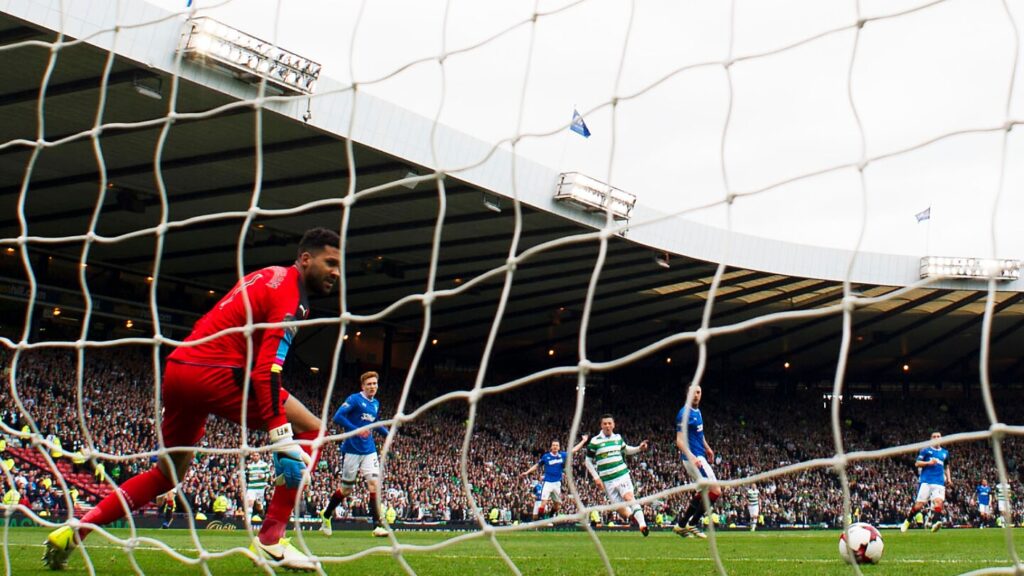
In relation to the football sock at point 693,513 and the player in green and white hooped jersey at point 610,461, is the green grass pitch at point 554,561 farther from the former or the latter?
the player in green and white hooped jersey at point 610,461

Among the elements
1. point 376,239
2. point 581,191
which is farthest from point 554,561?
point 376,239

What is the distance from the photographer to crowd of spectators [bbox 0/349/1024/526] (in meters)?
21.8

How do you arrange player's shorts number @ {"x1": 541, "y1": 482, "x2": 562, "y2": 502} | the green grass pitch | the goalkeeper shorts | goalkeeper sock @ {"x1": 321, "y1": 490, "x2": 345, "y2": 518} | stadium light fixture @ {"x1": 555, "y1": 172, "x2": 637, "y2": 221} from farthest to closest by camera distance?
stadium light fixture @ {"x1": 555, "y1": 172, "x2": 637, "y2": 221} < player's shorts number @ {"x1": 541, "y1": 482, "x2": 562, "y2": 502} < goalkeeper sock @ {"x1": 321, "y1": 490, "x2": 345, "y2": 518} < the green grass pitch < the goalkeeper shorts

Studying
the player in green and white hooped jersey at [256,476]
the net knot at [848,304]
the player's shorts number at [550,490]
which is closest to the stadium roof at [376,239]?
the player's shorts number at [550,490]

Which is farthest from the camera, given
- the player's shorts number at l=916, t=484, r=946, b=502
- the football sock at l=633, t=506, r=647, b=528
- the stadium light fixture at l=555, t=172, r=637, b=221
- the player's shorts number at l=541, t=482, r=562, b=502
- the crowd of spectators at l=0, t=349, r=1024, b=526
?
the crowd of spectators at l=0, t=349, r=1024, b=526

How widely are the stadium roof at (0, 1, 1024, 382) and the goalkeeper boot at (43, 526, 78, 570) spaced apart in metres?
5.39

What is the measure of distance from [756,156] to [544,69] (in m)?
1.38

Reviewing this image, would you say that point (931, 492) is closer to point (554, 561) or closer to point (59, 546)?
point (554, 561)

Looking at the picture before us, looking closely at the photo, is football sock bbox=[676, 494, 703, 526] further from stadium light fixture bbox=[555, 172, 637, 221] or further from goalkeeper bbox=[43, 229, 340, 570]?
stadium light fixture bbox=[555, 172, 637, 221]

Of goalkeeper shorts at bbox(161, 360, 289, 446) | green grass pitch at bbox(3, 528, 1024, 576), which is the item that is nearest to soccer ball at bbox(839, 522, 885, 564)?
green grass pitch at bbox(3, 528, 1024, 576)

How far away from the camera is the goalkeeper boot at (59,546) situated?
5012mm

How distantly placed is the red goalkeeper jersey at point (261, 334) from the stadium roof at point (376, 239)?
503 cm

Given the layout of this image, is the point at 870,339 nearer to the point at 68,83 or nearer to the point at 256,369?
the point at 68,83

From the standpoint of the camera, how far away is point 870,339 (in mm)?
38656
